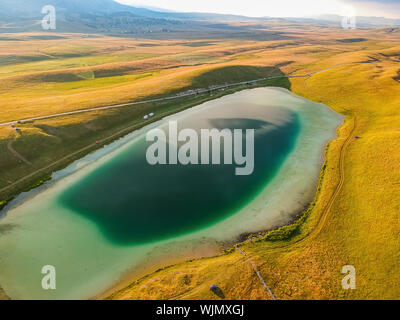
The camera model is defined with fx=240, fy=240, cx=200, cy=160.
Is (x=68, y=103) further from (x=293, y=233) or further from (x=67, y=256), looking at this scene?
(x=293, y=233)

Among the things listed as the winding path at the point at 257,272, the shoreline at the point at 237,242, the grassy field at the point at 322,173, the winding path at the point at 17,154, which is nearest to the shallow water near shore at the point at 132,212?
the shoreline at the point at 237,242

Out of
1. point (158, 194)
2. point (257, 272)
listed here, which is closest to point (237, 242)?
point (257, 272)

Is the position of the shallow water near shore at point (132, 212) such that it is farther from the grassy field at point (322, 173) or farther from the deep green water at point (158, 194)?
the grassy field at point (322, 173)

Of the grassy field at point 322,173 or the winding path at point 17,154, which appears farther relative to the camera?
the winding path at point 17,154

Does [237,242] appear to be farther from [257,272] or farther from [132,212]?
[132,212]

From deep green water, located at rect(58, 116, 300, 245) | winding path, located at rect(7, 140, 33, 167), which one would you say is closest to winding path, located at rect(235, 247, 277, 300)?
deep green water, located at rect(58, 116, 300, 245)

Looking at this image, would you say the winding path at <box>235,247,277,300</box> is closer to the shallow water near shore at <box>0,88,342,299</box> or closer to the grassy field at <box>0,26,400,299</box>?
the grassy field at <box>0,26,400,299</box>
